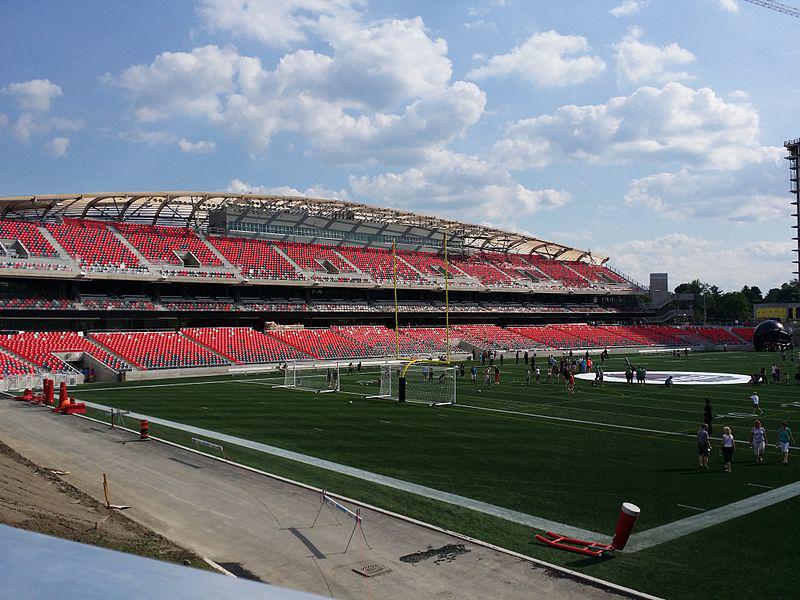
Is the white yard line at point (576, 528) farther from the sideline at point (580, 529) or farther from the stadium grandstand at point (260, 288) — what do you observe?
the stadium grandstand at point (260, 288)

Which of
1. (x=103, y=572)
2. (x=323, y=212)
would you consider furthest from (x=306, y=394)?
(x=323, y=212)

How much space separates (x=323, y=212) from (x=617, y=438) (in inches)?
2046

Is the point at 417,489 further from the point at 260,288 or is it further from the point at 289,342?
the point at 260,288

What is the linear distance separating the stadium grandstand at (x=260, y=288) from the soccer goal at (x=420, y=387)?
10.5m

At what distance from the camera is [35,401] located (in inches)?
1161

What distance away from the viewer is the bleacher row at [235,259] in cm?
5100

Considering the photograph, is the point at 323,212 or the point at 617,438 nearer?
the point at 617,438

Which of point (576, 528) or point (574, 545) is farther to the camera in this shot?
point (576, 528)

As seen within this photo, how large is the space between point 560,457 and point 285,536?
9251 mm

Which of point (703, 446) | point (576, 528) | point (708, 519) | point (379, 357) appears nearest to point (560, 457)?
point (703, 446)

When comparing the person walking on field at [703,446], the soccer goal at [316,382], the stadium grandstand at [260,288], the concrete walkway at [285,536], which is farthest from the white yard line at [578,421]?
the stadium grandstand at [260,288]

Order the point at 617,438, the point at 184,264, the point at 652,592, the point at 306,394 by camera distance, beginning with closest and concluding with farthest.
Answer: the point at 652,592 < the point at 617,438 < the point at 306,394 < the point at 184,264

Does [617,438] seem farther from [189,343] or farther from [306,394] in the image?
[189,343]

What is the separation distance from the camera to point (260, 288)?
6219 centimetres
